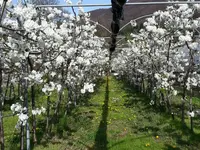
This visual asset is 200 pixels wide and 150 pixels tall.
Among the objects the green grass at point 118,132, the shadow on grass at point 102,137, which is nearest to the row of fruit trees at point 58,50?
the green grass at point 118,132

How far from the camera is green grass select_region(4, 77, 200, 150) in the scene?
24.8ft

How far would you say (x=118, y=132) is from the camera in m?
8.85

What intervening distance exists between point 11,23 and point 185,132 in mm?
5829

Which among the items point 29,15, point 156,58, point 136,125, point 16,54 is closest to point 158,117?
point 136,125

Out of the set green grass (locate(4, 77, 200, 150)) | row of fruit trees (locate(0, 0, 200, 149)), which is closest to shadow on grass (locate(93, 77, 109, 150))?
green grass (locate(4, 77, 200, 150))

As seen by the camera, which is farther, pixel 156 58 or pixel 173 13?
pixel 156 58

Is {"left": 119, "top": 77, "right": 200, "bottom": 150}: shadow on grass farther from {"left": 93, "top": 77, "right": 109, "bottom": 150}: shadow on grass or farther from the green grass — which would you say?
{"left": 93, "top": 77, "right": 109, "bottom": 150}: shadow on grass

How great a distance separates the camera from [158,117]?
10703 millimetres

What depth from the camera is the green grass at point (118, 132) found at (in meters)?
7.57

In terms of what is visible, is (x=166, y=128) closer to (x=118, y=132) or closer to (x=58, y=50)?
(x=118, y=132)

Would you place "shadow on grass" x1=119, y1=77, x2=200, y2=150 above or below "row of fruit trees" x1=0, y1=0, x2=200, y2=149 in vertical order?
below

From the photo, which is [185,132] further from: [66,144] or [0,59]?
[0,59]

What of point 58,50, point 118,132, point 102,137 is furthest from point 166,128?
point 58,50

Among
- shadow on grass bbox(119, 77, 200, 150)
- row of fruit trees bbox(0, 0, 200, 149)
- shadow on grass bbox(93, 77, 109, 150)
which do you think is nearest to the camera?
row of fruit trees bbox(0, 0, 200, 149)
